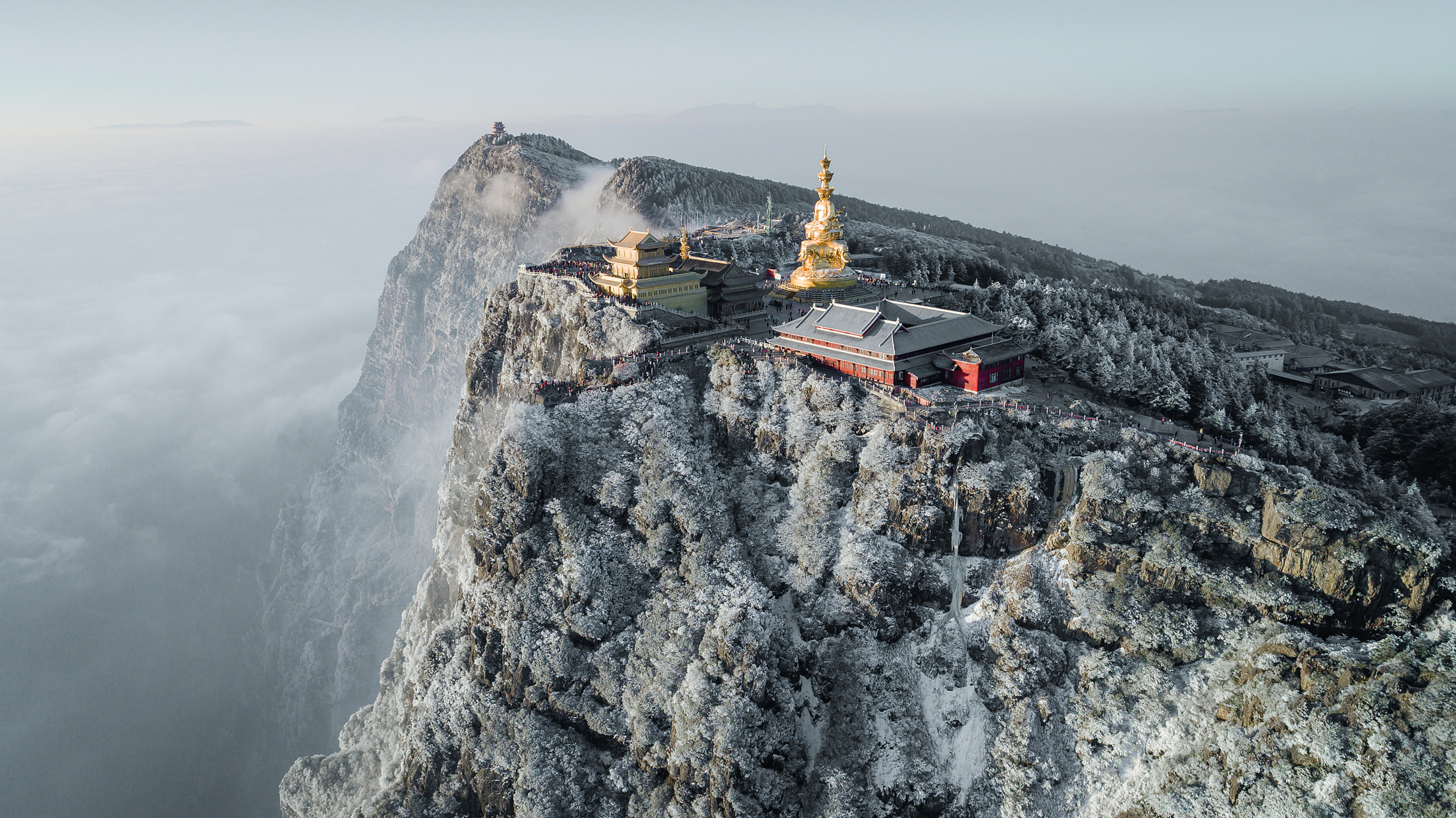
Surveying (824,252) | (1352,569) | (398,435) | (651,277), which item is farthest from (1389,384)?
(398,435)

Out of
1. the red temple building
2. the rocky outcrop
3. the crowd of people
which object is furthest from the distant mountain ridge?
the rocky outcrop

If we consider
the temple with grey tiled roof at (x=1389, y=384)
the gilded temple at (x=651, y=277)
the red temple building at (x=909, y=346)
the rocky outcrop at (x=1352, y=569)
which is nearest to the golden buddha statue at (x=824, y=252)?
the gilded temple at (x=651, y=277)

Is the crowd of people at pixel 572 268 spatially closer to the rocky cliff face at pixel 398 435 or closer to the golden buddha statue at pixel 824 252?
the golden buddha statue at pixel 824 252

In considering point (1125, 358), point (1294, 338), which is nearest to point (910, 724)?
point (1125, 358)

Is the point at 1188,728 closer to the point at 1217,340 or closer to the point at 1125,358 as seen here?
the point at 1125,358

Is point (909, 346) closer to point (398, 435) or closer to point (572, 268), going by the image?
point (572, 268)

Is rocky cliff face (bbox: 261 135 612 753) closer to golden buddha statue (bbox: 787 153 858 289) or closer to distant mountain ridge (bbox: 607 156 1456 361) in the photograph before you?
distant mountain ridge (bbox: 607 156 1456 361)
